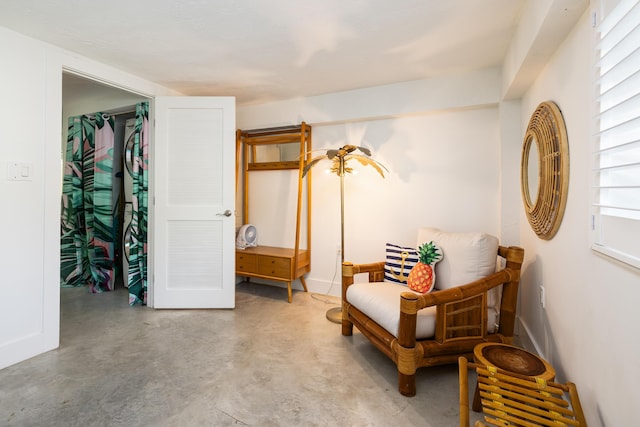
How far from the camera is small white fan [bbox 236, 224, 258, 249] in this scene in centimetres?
349

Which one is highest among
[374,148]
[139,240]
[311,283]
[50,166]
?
[374,148]

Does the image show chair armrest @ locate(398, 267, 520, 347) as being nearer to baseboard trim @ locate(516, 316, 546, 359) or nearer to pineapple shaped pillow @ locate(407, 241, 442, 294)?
baseboard trim @ locate(516, 316, 546, 359)

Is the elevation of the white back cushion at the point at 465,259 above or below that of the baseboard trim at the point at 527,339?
above

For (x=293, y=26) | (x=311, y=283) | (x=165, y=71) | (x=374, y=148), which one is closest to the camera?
(x=293, y=26)

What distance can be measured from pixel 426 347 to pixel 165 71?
9.83ft

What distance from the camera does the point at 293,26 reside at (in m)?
1.98

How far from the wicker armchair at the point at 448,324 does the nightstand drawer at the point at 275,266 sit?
1.24m

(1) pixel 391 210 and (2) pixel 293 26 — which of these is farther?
(1) pixel 391 210

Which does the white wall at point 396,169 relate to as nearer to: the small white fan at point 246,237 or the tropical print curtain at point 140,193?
the small white fan at point 246,237

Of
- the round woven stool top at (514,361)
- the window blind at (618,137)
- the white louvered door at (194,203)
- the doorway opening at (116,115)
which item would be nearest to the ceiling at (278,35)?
the white louvered door at (194,203)

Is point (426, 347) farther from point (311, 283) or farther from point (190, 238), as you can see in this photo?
point (190, 238)

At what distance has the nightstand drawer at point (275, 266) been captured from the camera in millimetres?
3146

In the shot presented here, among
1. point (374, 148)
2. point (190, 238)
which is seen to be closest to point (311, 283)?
point (190, 238)

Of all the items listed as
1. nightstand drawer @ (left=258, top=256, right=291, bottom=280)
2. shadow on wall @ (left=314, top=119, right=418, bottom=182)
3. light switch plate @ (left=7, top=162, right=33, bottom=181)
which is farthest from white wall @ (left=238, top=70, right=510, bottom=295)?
light switch plate @ (left=7, top=162, right=33, bottom=181)
